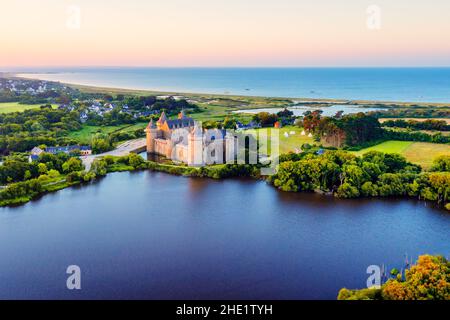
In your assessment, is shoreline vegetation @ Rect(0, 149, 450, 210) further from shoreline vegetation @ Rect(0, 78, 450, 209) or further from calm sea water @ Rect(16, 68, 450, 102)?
calm sea water @ Rect(16, 68, 450, 102)

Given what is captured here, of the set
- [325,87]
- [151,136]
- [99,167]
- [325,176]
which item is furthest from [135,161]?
[325,87]

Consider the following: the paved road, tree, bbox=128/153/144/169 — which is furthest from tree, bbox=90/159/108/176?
tree, bbox=128/153/144/169

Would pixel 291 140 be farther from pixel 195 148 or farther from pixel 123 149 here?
pixel 123 149

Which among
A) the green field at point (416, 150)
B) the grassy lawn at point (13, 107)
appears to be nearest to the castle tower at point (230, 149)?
the green field at point (416, 150)

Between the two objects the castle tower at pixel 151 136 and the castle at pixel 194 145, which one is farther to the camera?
the castle tower at pixel 151 136

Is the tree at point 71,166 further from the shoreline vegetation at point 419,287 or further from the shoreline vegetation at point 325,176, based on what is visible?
the shoreline vegetation at point 419,287
